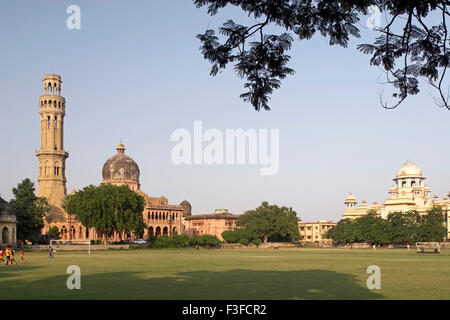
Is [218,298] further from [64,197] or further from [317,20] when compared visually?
[64,197]

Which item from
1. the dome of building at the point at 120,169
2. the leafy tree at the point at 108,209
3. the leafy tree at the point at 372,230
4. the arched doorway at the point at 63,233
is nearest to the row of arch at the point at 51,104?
the dome of building at the point at 120,169

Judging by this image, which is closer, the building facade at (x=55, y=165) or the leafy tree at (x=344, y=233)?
the leafy tree at (x=344, y=233)

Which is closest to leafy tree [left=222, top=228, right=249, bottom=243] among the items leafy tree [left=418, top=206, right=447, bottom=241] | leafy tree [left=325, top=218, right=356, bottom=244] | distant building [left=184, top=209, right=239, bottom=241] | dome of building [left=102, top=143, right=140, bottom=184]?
distant building [left=184, top=209, right=239, bottom=241]

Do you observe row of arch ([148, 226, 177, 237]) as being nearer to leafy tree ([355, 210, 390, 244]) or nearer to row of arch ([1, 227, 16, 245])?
leafy tree ([355, 210, 390, 244])

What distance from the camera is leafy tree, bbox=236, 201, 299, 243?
91.8m

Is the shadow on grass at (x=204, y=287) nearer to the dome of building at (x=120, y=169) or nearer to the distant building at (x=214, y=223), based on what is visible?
the dome of building at (x=120, y=169)

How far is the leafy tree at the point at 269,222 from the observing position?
9181cm

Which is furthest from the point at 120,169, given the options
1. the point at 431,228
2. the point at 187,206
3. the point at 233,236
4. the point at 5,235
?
the point at 431,228

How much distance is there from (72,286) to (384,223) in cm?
7262

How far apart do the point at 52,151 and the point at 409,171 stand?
68877 millimetres

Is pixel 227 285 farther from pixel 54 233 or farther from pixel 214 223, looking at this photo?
pixel 214 223

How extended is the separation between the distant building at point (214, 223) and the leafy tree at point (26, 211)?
41493 mm
